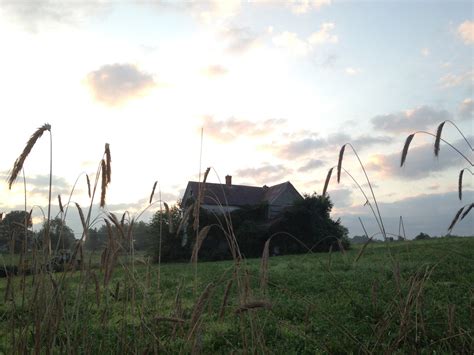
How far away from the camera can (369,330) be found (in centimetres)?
589

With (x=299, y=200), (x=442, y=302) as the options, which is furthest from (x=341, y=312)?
(x=299, y=200)

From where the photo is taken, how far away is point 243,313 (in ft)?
10.4

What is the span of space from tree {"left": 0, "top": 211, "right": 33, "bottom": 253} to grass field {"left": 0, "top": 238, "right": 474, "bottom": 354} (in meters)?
0.34

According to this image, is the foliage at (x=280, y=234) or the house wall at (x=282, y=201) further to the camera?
the house wall at (x=282, y=201)

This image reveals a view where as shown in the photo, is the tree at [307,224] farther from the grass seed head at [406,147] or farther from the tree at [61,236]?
the grass seed head at [406,147]

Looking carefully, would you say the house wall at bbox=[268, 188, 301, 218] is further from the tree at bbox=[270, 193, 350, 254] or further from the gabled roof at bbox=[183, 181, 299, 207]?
the tree at bbox=[270, 193, 350, 254]

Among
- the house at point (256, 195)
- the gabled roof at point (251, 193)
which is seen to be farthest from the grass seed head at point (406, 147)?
the gabled roof at point (251, 193)

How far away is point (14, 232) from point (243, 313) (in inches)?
83.5

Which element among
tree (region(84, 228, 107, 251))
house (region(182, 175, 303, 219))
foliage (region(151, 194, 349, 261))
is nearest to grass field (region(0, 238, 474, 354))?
tree (region(84, 228, 107, 251))

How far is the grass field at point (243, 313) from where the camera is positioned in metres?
2.80

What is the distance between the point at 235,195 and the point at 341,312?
5600 centimetres

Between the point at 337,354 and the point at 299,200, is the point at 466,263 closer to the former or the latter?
the point at 337,354

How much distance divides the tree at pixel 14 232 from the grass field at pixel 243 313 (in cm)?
34

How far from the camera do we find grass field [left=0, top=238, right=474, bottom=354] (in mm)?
2797
